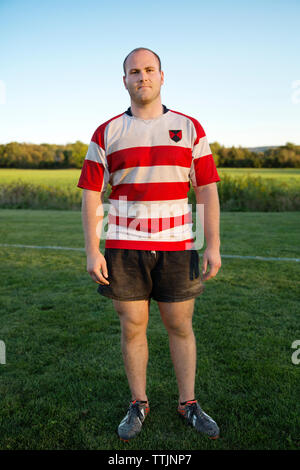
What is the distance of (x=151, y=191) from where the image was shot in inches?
71.6

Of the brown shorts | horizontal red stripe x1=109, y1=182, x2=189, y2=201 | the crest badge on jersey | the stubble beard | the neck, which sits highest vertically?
the stubble beard

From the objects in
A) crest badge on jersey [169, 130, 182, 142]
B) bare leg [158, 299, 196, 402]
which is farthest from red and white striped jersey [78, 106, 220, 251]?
bare leg [158, 299, 196, 402]

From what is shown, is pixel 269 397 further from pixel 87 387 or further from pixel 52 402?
pixel 52 402

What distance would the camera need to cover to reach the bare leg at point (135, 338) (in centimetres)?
192

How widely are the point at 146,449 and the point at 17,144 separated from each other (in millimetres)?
44784

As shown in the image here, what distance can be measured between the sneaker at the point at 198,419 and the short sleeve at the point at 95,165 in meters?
1.27

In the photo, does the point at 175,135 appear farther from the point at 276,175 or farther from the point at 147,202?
the point at 276,175

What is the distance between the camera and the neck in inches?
72.2

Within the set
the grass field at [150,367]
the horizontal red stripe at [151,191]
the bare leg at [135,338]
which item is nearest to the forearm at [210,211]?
the horizontal red stripe at [151,191]

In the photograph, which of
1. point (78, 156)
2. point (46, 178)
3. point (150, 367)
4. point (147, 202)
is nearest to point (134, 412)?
point (150, 367)

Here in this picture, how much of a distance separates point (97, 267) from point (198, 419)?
3.19ft

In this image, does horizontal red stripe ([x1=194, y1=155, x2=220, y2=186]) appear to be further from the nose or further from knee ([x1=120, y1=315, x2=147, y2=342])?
knee ([x1=120, y1=315, x2=147, y2=342])

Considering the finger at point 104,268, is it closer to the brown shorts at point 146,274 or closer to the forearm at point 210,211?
the brown shorts at point 146,274
